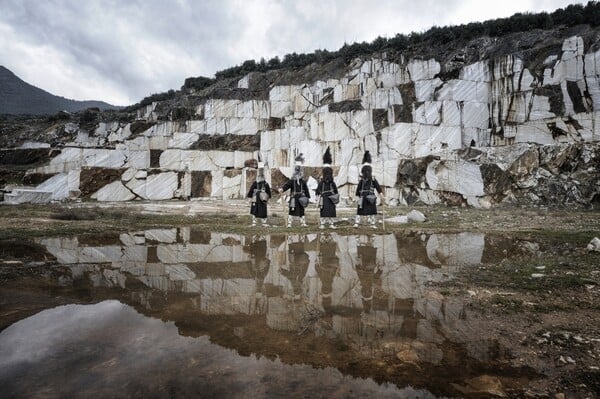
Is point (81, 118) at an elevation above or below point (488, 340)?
above

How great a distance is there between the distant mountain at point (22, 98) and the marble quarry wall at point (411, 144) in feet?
171

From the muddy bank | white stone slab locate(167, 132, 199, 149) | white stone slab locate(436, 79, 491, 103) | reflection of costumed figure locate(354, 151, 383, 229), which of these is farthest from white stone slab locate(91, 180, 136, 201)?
white stone slab locate(436, 79, 491, 103)

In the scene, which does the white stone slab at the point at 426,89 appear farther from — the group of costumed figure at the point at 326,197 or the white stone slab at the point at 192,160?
the group of costumed figure at the point at 326,197

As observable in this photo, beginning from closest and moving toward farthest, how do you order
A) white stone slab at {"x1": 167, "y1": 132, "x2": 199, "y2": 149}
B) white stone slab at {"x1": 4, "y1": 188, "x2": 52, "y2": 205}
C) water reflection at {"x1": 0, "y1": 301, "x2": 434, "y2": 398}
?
water reflection at {"x1": 0, "y1": 301, "x2": 434, "y2": 398} < white stone slab at {"x1": 4, "y1": 188, "x2": 52, "y2": 205} < white stone slab at {"x1": 167, "y1": 132, "x2": 199, "y2": 149}

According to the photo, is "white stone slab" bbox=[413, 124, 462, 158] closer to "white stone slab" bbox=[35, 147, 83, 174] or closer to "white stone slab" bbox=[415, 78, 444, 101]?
"white stone slab" bbox=[415, 78, 444, 101]

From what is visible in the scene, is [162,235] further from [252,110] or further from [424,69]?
[424,69]

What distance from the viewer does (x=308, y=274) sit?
421 centimetres

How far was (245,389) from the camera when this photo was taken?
69.3 inches

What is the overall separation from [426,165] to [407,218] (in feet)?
22.2

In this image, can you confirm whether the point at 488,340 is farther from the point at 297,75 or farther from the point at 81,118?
the point at 81,118

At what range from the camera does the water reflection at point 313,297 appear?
213cm

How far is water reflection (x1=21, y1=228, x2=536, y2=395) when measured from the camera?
7.00 feet

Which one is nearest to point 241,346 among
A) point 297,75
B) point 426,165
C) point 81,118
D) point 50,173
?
point 426,165

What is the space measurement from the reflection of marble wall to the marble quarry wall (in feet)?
29.0
